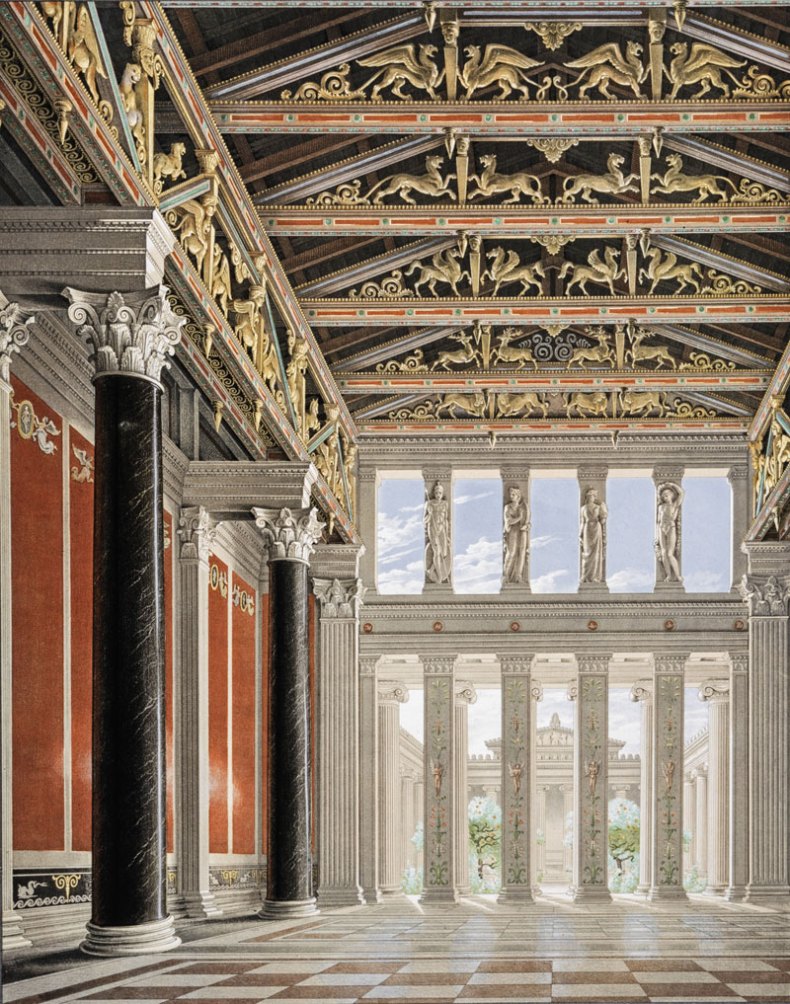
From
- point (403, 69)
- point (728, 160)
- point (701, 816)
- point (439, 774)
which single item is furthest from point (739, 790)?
point (403, 69)

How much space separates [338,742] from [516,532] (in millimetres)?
5708

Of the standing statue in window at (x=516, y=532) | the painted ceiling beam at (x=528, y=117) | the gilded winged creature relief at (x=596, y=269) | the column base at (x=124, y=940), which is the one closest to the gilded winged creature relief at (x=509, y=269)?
the gilded winged creature relief at (x=596, y=269)

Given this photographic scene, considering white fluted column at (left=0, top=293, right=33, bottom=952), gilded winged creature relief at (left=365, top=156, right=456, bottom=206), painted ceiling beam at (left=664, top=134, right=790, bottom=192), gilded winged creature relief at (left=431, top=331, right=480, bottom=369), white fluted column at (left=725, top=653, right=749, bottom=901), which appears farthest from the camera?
white fluted column at (left=725, top=653, right=749, bottom=901)

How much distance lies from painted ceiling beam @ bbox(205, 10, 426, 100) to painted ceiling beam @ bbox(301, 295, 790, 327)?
6812 mm

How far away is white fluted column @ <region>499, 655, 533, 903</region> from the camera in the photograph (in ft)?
99.1

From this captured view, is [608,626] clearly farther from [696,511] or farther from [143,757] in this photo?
[143,757]

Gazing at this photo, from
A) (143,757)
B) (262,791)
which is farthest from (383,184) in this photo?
(262,791)

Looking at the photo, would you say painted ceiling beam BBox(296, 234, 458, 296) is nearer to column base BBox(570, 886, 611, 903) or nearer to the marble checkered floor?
the marble checkered floor

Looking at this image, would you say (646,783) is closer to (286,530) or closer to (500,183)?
(286,530)

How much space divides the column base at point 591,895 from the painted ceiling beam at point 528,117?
16910mm

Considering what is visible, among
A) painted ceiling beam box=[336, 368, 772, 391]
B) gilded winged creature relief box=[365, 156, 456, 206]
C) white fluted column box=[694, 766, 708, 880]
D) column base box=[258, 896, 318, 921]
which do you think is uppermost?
gilded winged creature relief box=[365, 156, 456, 206]

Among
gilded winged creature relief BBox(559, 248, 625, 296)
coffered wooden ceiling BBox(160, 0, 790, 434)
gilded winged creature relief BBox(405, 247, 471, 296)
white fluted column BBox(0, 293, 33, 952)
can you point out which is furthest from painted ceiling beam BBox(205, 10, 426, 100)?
gilded winged creature relief BBox(559, 248, 625, 296)

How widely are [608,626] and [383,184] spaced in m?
13.9

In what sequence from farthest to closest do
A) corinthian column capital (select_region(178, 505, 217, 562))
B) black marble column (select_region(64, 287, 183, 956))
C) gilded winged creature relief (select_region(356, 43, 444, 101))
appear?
corinthian column capital (select_region(178, 505, 217, 562)) → gilded winged creature relief (select_region(356, 43, 444, 101)) → black marble column (select_region(64, 287, 183, 956))
